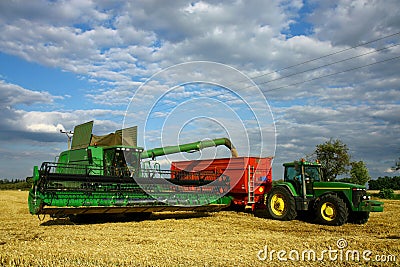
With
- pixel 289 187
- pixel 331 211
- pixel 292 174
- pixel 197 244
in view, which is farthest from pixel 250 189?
pixel 197 244

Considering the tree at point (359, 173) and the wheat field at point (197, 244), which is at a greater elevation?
the tree at point (359, 173)

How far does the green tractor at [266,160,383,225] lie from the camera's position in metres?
11.0

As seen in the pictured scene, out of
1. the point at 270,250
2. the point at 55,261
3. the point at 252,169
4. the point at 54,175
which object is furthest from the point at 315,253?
the point at 252,169

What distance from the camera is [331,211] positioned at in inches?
438

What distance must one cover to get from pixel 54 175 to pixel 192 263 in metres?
5.83

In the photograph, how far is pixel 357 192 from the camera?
11117 millimetres

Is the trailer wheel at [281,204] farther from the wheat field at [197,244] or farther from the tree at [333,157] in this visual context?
the tree at [333,157]

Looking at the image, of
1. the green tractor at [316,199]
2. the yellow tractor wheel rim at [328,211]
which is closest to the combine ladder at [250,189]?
the green tractor at [316,199]

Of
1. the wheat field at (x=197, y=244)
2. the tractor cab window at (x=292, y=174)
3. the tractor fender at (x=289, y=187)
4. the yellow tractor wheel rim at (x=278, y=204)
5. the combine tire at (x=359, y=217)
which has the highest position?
the tractor cab window at (x=292, y=174)

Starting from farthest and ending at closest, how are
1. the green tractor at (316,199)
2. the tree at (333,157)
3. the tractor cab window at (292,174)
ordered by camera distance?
the tree at (333,157) < the tractor cab window at (292,174) < the green tractor at (316,199)

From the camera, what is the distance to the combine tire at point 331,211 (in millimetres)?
10750

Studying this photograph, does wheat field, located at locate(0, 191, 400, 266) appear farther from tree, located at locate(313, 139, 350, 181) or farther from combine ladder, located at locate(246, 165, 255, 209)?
tree, located at locate(313, 139, 350, 181)

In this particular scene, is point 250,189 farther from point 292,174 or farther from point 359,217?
point 359,217

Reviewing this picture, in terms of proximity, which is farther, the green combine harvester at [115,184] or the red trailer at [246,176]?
the red trailer at [246,176]
